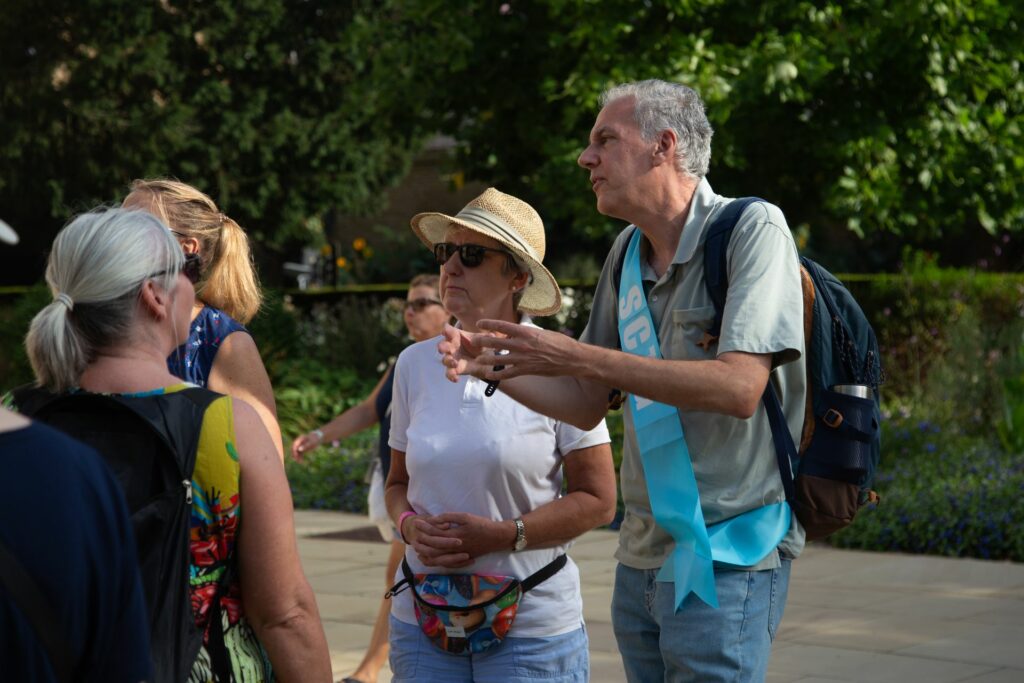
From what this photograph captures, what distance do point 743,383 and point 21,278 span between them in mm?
34351

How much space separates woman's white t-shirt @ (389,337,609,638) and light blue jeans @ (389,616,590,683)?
0.03m

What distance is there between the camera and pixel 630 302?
3244 millimetres

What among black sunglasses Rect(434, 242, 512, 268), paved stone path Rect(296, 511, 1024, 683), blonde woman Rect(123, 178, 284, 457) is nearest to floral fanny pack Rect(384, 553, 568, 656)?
blonde woman Rect(123, 178, 284, 457)

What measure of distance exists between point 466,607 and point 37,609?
175cm

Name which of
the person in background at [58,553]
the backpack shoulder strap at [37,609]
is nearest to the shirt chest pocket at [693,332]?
the person in background at [58,553]

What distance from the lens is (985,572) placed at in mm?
8547

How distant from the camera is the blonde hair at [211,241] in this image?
3574 mm

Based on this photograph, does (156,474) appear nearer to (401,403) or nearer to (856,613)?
(401,403)

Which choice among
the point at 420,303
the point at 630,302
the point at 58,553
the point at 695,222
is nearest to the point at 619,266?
the point at 630,302

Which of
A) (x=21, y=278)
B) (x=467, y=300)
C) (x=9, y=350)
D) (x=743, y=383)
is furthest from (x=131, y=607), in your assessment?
(x=21, y=278)

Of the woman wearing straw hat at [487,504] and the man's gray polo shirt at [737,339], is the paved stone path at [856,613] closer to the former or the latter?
the woman wearing straw hat at [487,504]

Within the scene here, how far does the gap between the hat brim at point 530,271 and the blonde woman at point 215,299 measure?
20.9 inches

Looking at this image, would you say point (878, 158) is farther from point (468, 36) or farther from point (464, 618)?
point (464, 618)

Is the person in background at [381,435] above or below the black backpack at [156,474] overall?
below
